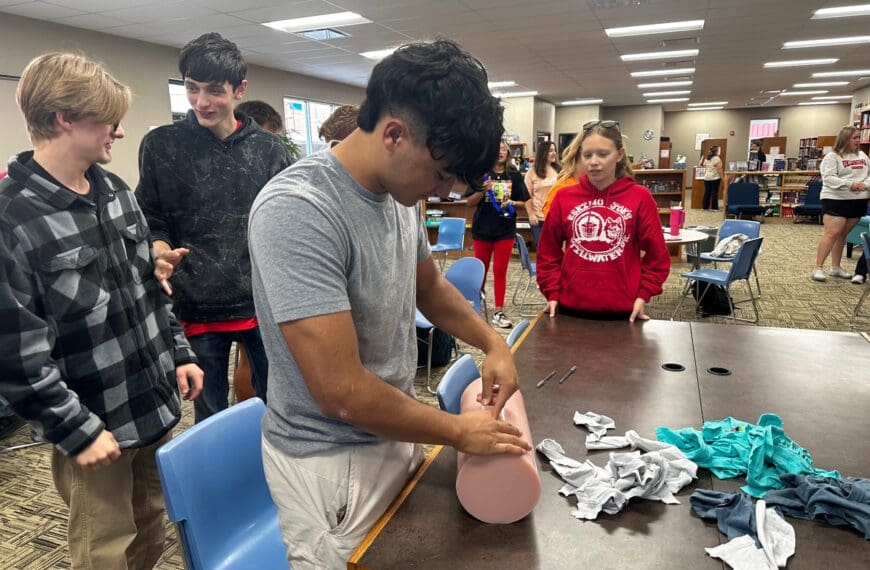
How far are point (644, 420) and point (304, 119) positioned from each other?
1011 centimetres

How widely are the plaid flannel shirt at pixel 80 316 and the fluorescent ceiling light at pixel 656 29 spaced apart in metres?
7.36

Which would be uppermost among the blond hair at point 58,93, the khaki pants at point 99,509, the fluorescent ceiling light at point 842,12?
the fluorescent ceiling light at point 842,12

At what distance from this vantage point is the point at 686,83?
1282 centimetres

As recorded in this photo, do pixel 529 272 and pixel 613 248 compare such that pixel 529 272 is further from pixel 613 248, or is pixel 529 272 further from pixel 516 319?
pixel 613 248

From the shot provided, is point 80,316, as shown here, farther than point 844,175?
No

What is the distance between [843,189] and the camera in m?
6.09

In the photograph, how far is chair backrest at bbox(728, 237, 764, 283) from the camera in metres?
4.41

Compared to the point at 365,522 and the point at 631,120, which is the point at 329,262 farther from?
the point at 631,120

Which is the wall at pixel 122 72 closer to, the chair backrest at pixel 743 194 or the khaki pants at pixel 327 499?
the khaki pants at pixel 327 499

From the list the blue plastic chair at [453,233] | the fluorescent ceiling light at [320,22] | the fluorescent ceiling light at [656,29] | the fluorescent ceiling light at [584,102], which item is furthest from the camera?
the fluorescent ceiling light at [584,102]

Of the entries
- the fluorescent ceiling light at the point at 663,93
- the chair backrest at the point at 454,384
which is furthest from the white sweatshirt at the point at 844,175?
the fluorescent ceiling light at the point at 663,93

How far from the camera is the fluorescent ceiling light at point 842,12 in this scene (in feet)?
21.2

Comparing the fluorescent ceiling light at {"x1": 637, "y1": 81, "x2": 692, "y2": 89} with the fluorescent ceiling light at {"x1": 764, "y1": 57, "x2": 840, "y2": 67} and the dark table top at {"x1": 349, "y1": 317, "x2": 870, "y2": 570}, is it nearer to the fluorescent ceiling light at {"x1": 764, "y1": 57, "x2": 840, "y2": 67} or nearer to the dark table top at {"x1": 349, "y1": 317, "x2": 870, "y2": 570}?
the fluorescent ceiling light at {"x1": 764, "y1": 57, "x2": 840, "y2": 67}

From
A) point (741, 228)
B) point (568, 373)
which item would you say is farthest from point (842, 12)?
point (568, 373)
